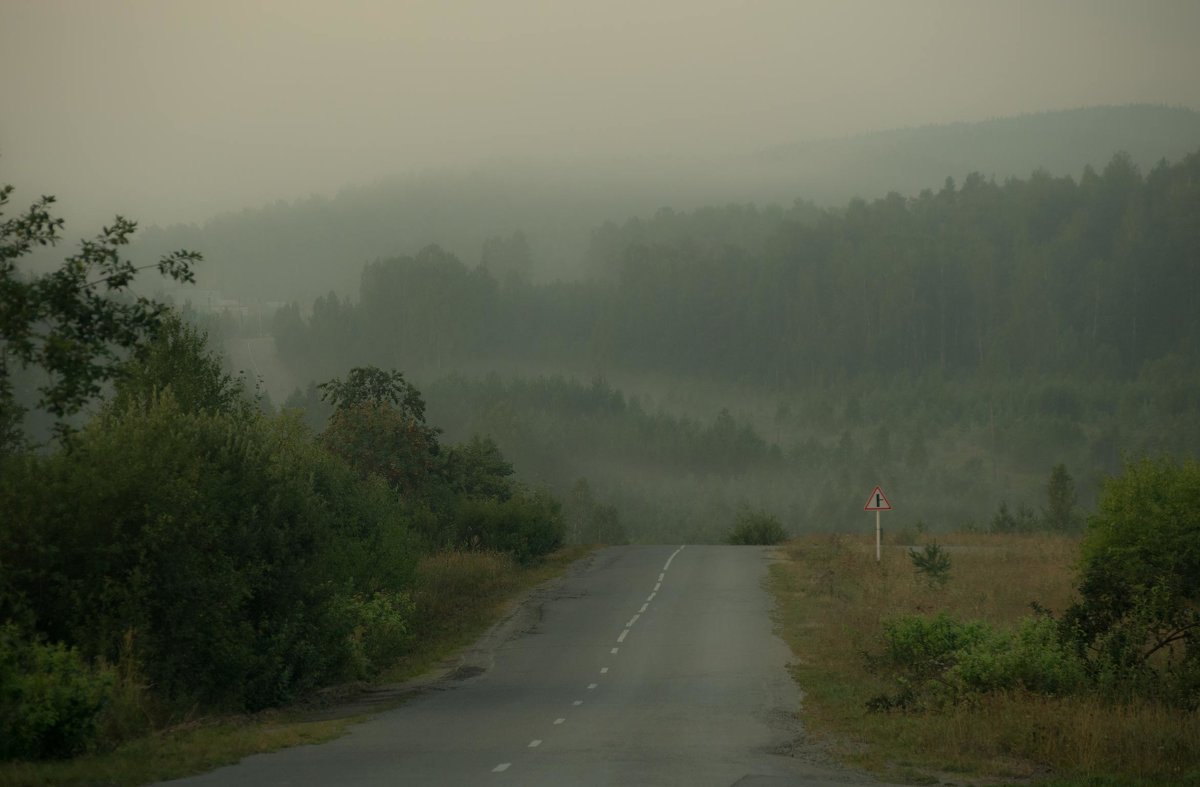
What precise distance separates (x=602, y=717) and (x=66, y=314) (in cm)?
1019

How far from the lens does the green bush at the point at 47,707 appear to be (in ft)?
45.6

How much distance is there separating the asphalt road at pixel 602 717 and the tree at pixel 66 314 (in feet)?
15.7

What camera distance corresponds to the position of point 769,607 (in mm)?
37500

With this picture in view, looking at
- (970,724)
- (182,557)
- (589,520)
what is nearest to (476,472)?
(182,557)

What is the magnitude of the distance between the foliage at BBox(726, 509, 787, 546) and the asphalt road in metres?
28.9

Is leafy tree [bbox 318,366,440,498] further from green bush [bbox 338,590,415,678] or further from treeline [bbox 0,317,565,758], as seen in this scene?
treeline [bbox 0,317,565,758]

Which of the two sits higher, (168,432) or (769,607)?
(168,432)

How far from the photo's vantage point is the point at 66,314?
15164 millimetres

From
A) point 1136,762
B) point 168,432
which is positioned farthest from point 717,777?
point 168,432

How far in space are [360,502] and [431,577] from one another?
8401 mm

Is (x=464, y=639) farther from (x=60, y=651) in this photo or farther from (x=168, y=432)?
(x=60, y=651)

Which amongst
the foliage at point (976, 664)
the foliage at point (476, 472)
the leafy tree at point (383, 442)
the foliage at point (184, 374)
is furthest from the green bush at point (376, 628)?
the foliage at point (476, 472)

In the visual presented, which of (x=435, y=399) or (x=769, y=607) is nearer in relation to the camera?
(x=769, y=607)

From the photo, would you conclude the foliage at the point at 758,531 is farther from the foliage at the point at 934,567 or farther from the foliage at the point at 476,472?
the foliage at the point at 934,567
